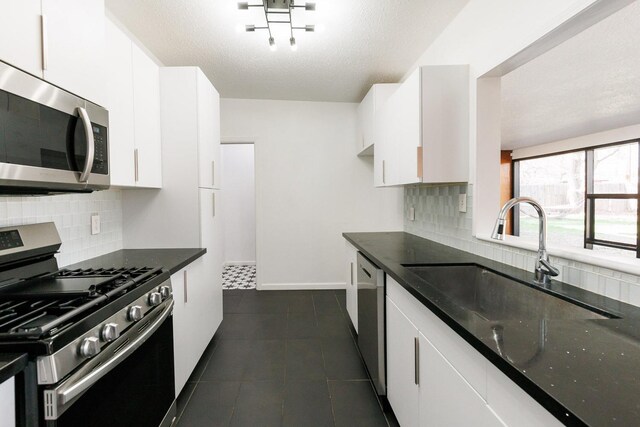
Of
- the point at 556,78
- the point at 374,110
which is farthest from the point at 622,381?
Result: the point at 556,78

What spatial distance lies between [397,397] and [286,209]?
3002 mm

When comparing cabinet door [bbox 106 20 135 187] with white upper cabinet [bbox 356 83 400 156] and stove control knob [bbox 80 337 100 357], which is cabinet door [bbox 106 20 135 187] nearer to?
stove control knob [bbox 80 337 100 357]

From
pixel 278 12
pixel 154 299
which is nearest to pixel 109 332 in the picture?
pixel 154 299

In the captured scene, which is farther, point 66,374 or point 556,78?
point 556,78

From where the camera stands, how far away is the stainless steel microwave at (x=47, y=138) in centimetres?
102

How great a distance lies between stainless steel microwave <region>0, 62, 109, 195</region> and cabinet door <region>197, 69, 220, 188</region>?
913 mm

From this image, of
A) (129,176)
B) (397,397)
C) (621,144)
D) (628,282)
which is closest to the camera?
(628,282)

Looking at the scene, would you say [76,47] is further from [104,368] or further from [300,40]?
[300,40]

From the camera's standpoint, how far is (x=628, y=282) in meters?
1.11

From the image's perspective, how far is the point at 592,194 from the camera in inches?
226

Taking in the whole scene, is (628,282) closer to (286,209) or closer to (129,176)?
(129,176)

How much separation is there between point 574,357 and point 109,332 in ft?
4.38

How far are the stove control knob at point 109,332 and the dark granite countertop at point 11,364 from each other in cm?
26

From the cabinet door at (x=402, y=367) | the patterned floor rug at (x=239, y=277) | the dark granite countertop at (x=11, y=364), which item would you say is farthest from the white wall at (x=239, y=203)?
the dark granite countertop at (x=11, y=364)
